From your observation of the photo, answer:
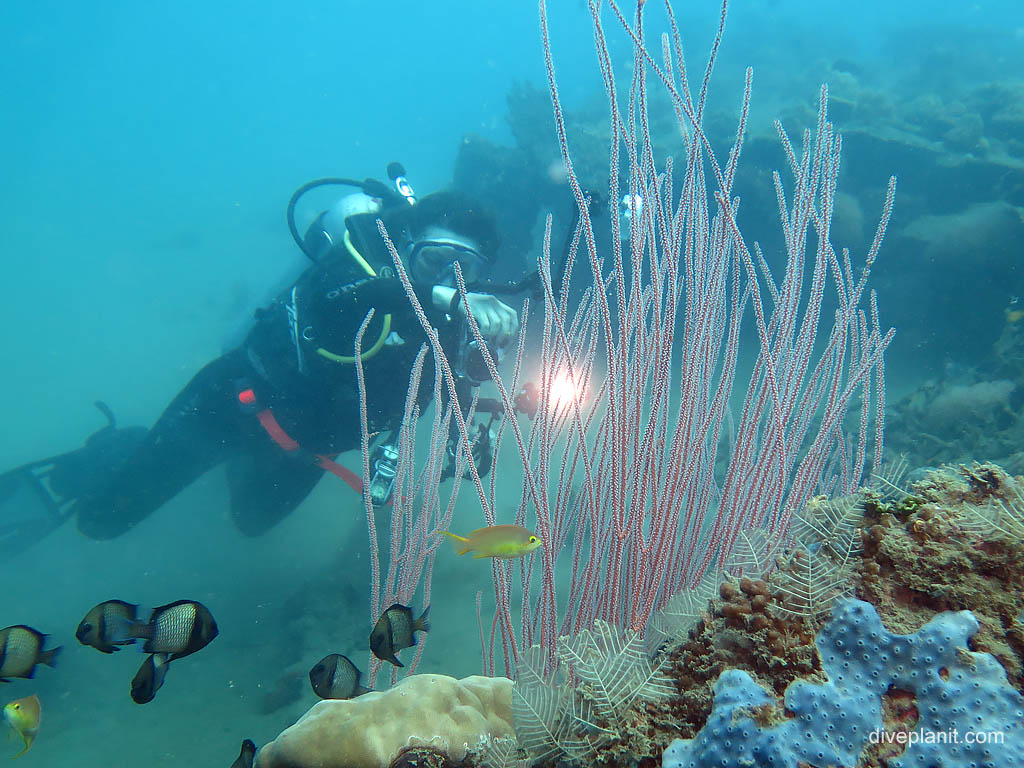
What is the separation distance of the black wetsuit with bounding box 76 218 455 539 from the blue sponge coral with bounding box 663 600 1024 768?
3554 millimetres

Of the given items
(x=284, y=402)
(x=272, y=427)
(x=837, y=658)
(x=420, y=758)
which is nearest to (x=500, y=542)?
(x=420, y=758)

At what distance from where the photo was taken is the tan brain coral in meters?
1.59

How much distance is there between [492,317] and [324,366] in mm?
2029

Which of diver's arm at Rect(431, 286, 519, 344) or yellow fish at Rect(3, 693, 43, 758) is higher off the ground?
diver's arm at Rect(431, 286, 519, 344)

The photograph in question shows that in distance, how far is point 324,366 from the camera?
482 centimetres

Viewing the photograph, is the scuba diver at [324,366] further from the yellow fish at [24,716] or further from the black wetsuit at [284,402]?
the yellow fish at [24,716]

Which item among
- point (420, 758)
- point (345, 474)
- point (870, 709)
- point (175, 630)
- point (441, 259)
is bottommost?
point (345, 474)

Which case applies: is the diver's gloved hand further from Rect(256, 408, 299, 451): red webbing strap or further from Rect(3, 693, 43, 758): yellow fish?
Rect(3, 693, 43, 758): yellow fish

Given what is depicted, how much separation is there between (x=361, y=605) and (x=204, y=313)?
2356 cm

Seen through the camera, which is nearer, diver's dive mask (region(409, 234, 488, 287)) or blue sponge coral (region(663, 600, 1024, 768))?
blue sponge coral (region(663, 600, 1024, 768))

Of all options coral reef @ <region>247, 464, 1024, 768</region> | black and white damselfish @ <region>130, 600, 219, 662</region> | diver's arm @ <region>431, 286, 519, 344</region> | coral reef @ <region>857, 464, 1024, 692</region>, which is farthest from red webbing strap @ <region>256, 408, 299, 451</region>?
coral reef @ <region>857, 464, 1024, 692</region>

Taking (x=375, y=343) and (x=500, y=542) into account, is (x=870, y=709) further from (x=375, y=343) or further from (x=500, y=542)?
(x=375, y=343)

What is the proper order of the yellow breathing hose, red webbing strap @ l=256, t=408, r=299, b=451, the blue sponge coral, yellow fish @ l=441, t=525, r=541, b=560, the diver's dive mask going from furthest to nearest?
red webbing strap @ l=256, t=408, r=299, b=451
the diver's dive mask
the yellow breathing hose
yellow fish @ l=441, t=525, r=541, b=560
the blue sponge coral

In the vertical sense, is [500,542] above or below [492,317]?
below
